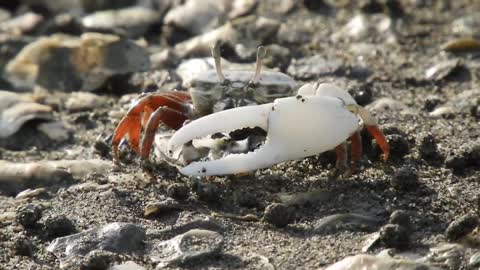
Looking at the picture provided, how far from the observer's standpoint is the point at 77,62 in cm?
529

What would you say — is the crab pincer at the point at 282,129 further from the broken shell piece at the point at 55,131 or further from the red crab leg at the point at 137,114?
the broken shell piece at the point at 55,131

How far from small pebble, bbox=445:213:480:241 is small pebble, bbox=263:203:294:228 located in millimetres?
478

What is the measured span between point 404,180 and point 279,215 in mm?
451

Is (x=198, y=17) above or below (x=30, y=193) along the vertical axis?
above

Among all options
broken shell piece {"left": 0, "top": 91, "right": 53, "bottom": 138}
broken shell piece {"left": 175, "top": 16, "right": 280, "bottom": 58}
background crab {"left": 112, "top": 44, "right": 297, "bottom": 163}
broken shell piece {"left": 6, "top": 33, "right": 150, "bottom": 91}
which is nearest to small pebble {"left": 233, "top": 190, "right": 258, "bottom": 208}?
background crab {"left": 112, "top": 44, "right": 297, "bottom": 163}

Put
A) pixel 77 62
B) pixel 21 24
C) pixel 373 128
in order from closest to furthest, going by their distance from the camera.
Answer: pixel 373 128 < pixel 77 62 < pixel 21 24

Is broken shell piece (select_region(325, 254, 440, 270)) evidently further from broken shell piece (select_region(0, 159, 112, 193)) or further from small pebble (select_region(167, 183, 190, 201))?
broken shell piece (select_region(0, 159, 112, 193))

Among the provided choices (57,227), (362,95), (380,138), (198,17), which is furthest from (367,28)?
(57,227)

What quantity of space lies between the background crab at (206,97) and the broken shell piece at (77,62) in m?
1.12

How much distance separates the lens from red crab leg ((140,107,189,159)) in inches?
145

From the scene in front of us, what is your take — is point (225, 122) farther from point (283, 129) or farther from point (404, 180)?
point (404, 180)

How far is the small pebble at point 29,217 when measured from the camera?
3.37 metres

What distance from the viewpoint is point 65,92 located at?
5168mm

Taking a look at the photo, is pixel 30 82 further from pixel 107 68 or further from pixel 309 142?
pixel 309 142
